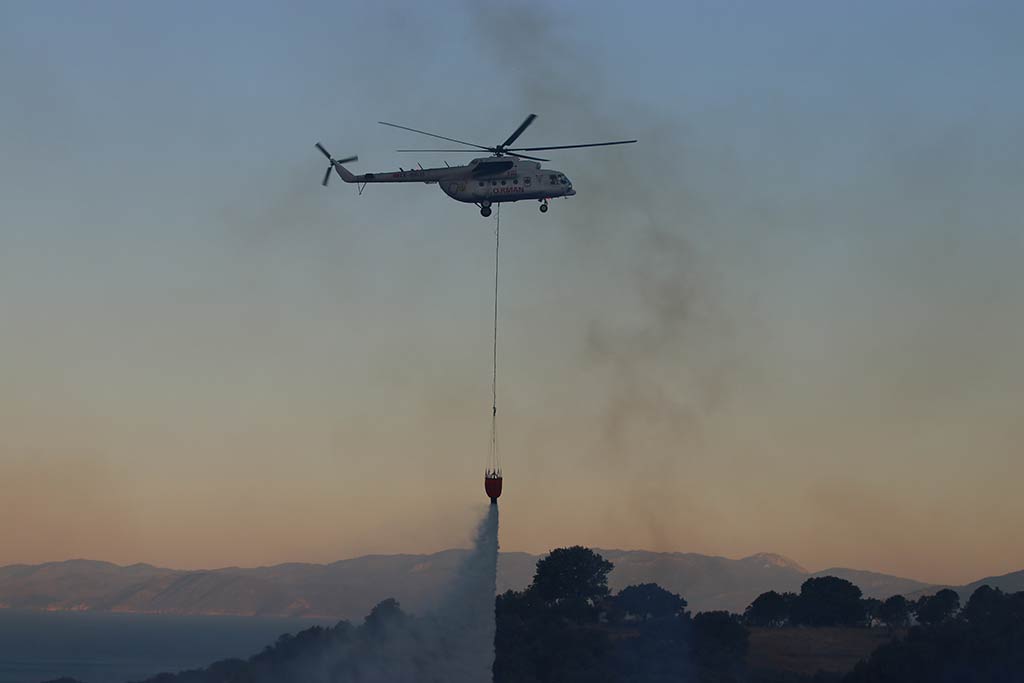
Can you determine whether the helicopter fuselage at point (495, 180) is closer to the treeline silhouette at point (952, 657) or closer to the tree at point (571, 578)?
the treeline silhouette at point (952, 657)

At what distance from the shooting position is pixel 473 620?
12062 cm

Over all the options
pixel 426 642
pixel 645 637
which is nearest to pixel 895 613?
pixel 645 637

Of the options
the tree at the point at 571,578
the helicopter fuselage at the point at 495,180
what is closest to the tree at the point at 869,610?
the tree at the point at 571,578

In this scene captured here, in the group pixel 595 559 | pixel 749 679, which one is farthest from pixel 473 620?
pixel 595 559

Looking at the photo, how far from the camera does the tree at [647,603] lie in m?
191

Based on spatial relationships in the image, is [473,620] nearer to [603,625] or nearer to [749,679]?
[749,679]

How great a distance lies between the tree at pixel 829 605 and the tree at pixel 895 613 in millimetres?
2964

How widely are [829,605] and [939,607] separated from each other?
536 inches

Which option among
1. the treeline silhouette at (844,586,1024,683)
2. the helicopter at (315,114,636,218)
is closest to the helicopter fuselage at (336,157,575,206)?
the helicopter at (315,114,636,218)

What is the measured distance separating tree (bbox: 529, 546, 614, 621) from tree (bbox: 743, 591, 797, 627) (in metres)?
21.9

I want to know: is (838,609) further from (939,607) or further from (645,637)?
(645,637)

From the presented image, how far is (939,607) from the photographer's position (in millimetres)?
177375

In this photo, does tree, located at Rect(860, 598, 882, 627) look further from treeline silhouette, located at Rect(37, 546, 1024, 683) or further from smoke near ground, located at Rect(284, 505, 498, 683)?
smoke near ground, located at Rect(284, 505, 498, 683)

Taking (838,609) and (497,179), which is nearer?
(497,179)
